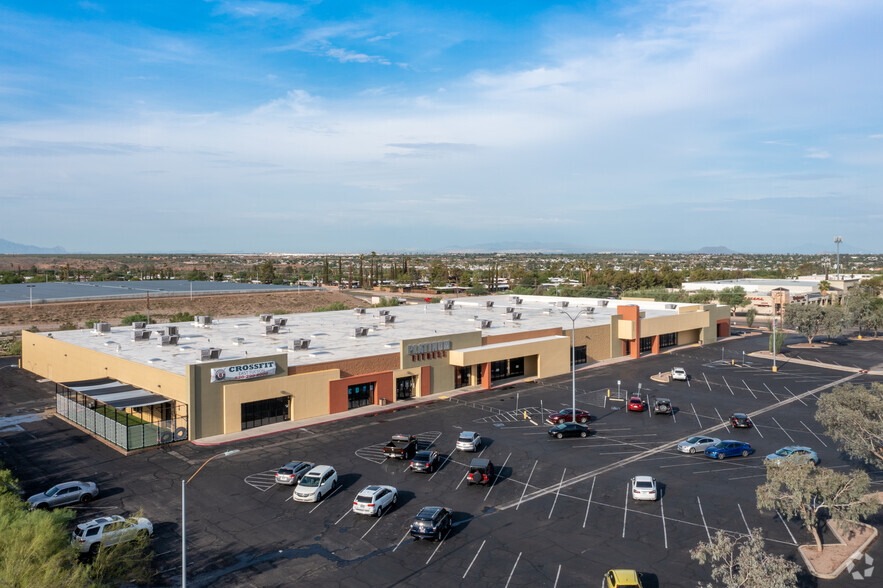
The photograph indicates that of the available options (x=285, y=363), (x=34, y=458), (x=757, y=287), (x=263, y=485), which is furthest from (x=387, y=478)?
(x=757, y=287)

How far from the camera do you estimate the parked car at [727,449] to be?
128 feet

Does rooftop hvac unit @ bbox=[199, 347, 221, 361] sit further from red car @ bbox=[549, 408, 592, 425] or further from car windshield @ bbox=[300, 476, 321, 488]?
red car @ bbox=[549, 408, 592, 425]

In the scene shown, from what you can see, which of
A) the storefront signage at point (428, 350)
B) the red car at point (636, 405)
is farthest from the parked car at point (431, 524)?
the storefront signage at point (428, 350)

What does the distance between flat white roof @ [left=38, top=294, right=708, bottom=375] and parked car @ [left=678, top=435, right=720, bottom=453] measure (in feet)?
87.2

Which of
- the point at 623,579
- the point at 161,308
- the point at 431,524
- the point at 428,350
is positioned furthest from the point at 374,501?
the point at 161,308

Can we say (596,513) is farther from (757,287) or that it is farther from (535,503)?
(757,287)

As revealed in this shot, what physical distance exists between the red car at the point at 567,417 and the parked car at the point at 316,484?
20127 mm

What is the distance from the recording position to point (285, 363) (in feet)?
157

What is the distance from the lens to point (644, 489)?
3167 cm

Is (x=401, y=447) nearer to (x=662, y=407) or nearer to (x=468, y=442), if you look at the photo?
(x=468, y=442)

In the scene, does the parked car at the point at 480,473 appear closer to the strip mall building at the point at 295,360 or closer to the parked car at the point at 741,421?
the strip mall building at the point at 295,360

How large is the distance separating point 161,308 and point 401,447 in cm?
10329

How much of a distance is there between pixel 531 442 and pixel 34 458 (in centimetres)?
3256

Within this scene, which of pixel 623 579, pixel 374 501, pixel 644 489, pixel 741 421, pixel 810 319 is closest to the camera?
pixel 623 579
